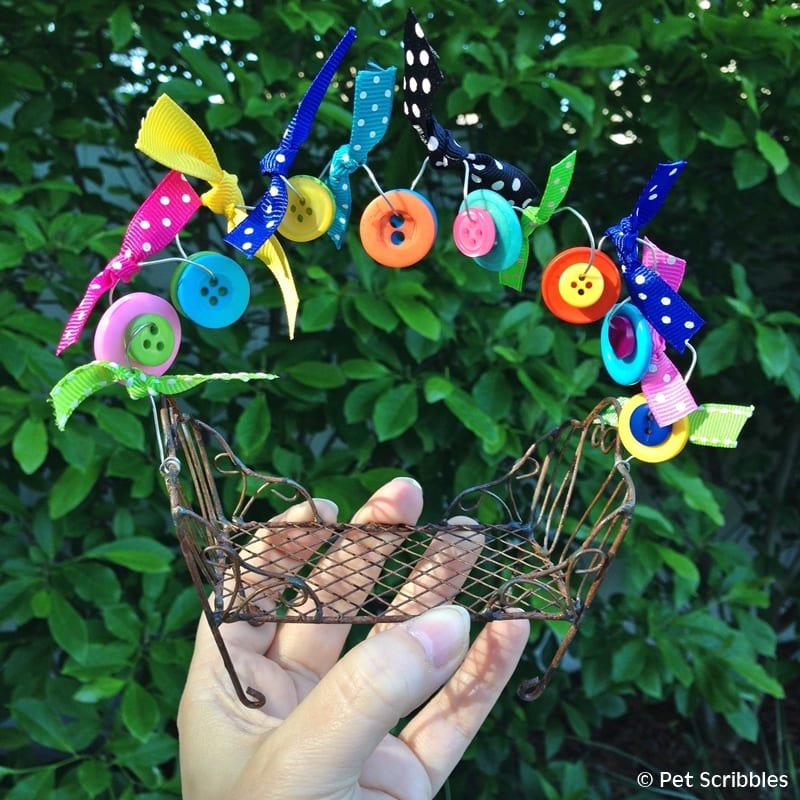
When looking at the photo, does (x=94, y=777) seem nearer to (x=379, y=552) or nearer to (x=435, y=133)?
(x=379, y=552)

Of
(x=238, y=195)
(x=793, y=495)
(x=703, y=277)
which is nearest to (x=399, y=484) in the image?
(x=238, y=195)

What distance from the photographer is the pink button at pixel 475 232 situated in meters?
0.51

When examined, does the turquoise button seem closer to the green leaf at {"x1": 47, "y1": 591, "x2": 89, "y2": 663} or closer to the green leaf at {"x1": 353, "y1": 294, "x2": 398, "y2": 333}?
the green leaf at {"x1": 353, "y1": 294, "x2": 398, "y2": 333}

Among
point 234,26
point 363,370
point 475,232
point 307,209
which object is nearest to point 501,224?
point 475,232

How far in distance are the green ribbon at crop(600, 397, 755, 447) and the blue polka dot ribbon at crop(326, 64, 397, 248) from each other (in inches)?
11.0

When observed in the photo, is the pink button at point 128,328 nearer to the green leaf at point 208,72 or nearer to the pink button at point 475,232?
the pink button at point 475,232

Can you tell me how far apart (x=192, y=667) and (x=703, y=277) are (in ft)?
3.12

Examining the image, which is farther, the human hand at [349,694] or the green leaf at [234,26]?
the green leaf at [234,26]

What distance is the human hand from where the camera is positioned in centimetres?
47

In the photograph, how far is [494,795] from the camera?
1049 millimetres

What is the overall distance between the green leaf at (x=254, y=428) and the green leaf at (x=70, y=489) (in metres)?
0.15

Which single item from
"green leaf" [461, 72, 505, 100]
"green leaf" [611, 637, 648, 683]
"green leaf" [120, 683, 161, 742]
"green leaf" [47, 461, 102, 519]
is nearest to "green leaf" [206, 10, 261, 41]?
"green leaf" [461, 72, 505, 100]

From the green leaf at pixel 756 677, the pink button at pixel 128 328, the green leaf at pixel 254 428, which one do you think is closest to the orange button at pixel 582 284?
the pink button at pixel 128 328

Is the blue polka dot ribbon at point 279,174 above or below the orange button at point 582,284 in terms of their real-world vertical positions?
above
